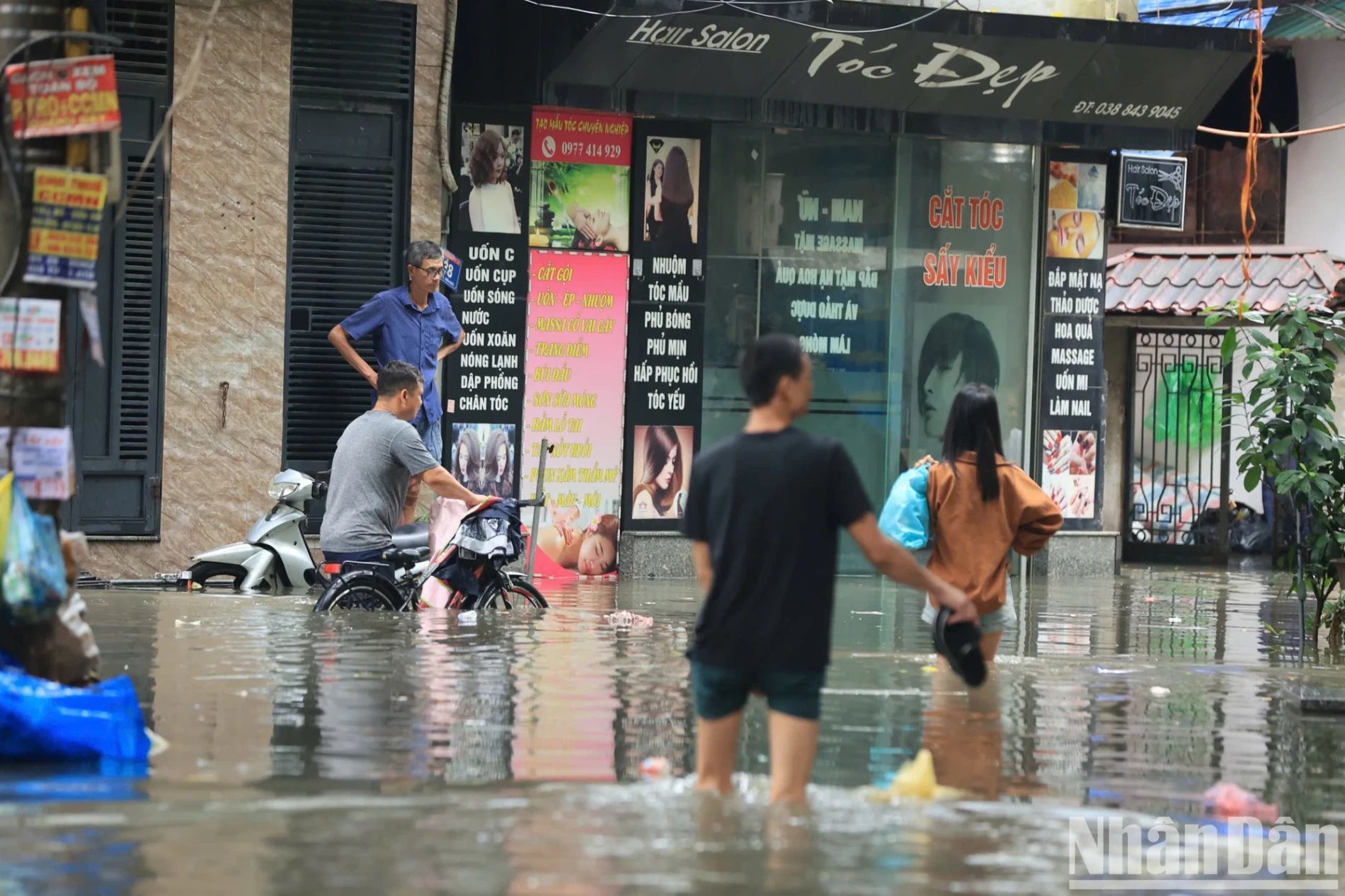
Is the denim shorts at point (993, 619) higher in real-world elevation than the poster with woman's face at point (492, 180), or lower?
lower

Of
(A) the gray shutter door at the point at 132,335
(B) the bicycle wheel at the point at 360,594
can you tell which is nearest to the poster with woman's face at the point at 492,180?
(A) the gray shutter door at the point at 132,335

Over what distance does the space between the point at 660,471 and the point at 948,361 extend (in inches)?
131

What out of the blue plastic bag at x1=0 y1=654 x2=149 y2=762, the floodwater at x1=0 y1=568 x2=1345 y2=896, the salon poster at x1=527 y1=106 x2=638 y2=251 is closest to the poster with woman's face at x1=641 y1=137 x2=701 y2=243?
the salon poster at x1=527 y1=106 x2=638 y2=251

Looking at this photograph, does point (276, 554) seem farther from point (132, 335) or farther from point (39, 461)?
point (39, 461)

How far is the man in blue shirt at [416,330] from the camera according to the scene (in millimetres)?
13445

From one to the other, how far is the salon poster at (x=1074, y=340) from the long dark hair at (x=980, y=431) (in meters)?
9.51

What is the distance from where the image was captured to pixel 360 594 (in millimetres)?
11266

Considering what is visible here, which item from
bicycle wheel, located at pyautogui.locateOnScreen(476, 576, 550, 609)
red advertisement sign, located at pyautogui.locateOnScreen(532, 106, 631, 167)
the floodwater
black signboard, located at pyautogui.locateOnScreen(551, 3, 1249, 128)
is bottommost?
the floodwater

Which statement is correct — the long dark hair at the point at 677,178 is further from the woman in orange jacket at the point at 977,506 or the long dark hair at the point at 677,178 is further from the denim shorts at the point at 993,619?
the denim shorts at the point at 993,619

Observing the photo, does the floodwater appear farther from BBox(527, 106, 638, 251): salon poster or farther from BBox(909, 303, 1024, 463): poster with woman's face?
BBox(909, 303, 1024, 463): poster with woman's face

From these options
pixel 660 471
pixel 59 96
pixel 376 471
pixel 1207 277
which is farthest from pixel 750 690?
pixel 1207 277

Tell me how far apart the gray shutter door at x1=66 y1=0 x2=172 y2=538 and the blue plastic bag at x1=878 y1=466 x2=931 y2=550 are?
7623 mm

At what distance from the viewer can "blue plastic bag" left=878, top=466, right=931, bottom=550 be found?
8750mm

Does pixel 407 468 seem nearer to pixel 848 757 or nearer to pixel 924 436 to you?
pixel 848 757
